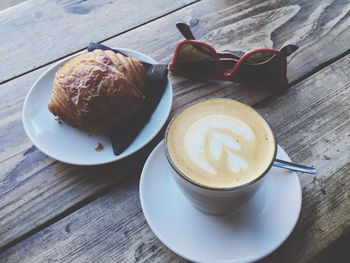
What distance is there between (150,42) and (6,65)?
38cm

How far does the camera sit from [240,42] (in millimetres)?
951

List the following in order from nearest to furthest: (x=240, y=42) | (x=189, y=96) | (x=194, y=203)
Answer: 1. (x=194, y=203)
2. (x=189, y=96)
3. (x=240, y=42)

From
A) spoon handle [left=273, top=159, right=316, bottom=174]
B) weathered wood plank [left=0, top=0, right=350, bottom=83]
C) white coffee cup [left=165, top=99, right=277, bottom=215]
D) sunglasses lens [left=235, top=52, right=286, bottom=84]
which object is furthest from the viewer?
weathered wood plank [left=0, top=0, right=350, bottom=83]

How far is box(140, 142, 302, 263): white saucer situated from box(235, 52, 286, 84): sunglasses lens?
0.25 m

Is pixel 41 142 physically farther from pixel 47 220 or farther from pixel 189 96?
pixel 189 96

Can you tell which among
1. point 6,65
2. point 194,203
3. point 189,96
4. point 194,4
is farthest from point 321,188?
point 6,65

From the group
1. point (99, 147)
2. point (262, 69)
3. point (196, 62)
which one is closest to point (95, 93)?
point (99, 147)

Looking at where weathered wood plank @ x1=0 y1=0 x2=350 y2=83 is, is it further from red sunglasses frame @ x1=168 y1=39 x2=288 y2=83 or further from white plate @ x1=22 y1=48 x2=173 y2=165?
white plate @ x1=22 y1=48 x2=173 y2=165

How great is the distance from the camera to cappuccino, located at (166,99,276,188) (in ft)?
1.82

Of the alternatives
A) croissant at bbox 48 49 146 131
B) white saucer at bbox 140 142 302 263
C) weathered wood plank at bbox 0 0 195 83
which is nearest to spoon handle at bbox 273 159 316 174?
white saucer at bbox 140 142 302 263

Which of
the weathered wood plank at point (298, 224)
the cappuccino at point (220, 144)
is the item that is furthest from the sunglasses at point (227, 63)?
the cappuccino at point (220, 144)

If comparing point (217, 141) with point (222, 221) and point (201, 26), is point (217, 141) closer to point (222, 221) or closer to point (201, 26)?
point (222, 221)

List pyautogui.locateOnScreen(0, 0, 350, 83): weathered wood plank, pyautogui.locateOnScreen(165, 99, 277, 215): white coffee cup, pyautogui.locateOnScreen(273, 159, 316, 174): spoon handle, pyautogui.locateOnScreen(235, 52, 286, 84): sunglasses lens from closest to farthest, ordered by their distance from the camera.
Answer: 1. pyautogui.locateOnScreen(165, 99, 277, 215): white coffee cup
2. pyautogui.locateOnScreen(273, 159, 316, 174): spoon handle
3. pyautogui.locateOnScreen(235, 52, 286, 84): sunglasses lens
4. pyautogui.locateOnScreen(0, 0, 350, 83): weathered wood plank

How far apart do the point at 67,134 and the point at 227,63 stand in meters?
0.41
